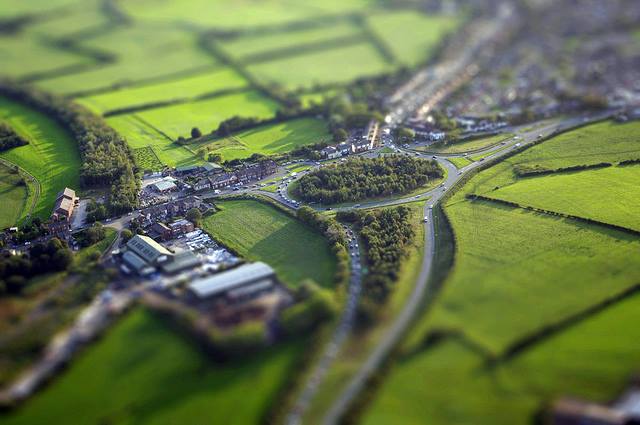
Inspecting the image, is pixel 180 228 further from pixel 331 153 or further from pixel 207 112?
pixel 207 112

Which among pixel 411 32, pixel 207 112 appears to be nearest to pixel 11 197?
pixel 207 112

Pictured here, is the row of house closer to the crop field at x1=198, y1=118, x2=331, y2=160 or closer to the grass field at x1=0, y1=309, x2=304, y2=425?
the crop field at x1=198, y1=118, x2=331, y2=160

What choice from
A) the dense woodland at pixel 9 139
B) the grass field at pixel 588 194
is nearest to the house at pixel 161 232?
the dense woodland at pixel 9 139

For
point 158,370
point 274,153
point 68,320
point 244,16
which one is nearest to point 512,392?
point 158,370

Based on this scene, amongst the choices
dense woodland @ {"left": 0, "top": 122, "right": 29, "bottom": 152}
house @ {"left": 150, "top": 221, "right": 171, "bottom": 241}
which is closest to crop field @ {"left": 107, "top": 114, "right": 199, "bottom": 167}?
dense woodland @ {"left": 0, "top": 122, "right": 29, "bottom": 152}

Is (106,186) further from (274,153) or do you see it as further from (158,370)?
(158,370)
